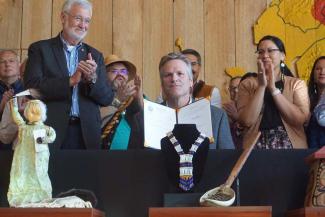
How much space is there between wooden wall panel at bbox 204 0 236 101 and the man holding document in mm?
1716

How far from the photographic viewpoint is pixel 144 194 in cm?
260

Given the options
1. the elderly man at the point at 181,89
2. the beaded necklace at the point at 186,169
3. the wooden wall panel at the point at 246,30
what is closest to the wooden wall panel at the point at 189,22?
the wooden wall panel at the point at 246,30

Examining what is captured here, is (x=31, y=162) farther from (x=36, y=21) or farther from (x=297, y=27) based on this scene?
(x=297, y=27)

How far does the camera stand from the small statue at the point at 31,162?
2.42 metres

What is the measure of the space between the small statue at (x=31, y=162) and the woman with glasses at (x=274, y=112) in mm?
1113

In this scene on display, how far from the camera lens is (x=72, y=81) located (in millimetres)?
3016

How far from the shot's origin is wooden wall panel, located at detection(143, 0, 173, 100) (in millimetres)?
4855

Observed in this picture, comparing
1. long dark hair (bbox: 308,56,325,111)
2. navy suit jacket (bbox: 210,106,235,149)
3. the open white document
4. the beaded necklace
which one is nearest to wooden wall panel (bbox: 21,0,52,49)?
long dark hair (bbox: 308,56,325,111)

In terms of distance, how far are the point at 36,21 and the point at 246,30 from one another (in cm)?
151

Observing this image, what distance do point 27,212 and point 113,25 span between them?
287 centimetres

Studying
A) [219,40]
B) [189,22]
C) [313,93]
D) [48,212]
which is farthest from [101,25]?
[48,212]

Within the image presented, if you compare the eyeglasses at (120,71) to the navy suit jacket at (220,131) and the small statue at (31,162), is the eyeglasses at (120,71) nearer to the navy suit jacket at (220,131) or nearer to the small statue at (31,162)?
the navy suit jacket at (220,131)

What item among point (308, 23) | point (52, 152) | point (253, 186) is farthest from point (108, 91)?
point (308, 23)

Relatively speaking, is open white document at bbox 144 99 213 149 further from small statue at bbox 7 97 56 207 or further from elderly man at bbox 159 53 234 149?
small statue at bbox 7 97 56 207
